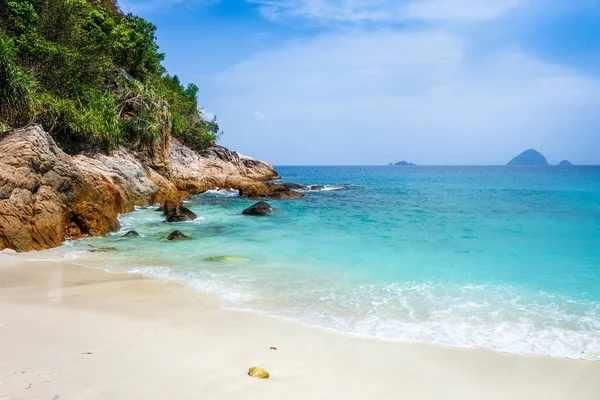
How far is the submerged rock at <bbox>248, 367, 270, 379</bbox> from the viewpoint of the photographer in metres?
4.72

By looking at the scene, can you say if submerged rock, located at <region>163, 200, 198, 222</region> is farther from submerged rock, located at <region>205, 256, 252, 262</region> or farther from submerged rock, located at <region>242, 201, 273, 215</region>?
submerged rock, located at <region>205, 256, 252, 262</region>

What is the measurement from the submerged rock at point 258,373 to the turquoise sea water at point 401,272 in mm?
2100

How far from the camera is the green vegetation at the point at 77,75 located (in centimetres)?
1755

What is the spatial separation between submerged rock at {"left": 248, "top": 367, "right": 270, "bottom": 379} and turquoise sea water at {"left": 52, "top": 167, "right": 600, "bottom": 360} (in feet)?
6.89

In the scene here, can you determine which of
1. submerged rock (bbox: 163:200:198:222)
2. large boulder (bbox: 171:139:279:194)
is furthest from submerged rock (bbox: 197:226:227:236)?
large boulder (bbox: 171:139:279:194)

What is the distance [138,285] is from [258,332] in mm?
3671

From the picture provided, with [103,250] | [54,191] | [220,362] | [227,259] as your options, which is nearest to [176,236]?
[103,250]

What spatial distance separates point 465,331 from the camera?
21.8 feet

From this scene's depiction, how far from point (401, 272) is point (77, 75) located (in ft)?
73.7

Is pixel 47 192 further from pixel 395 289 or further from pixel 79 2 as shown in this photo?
pixel 79 2

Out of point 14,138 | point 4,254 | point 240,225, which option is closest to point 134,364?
point 4,254

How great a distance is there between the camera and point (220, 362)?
16.8 feet

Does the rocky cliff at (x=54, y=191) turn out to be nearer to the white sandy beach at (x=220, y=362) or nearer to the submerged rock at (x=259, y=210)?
the white sandy beach at (x=220, y=362)

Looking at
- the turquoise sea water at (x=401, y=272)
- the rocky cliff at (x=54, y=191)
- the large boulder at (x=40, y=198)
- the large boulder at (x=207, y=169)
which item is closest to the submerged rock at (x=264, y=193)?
the large boulder at (x=207, y=169)
